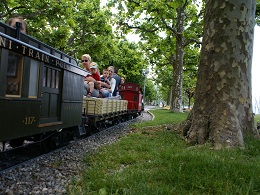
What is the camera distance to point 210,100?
22.8 feet

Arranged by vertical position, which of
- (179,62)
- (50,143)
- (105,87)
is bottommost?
(50,143)

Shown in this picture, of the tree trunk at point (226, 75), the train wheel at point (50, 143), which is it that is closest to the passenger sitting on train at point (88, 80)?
the train wheel at point (50, 143)

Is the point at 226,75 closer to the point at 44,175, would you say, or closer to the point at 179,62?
the point at 44,175

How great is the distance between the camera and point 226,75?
676 centimetres

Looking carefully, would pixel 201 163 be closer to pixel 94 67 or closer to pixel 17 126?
pixel 17 126

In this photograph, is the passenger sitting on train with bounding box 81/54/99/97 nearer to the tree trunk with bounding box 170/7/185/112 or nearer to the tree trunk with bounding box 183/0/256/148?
the tree trunk with bounding box 183/0/256/148

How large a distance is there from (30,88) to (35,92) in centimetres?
21

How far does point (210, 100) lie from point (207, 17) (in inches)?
87.0

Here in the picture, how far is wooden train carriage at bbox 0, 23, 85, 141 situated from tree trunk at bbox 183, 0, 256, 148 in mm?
3213

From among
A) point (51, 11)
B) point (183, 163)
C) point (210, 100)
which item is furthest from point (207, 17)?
point (51, 11)

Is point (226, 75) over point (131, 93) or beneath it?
over

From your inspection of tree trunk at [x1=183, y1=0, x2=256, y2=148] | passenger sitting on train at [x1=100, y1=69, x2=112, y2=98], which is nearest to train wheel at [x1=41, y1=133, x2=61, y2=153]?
tree trunk at [x1=183, y1=0, x2=256, y2=148]

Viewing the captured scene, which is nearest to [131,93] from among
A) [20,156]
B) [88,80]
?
[88,80]

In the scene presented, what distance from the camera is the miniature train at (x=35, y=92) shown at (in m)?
4.29
